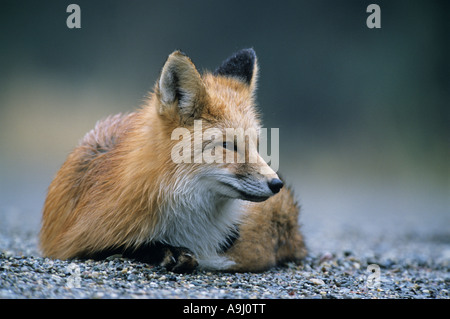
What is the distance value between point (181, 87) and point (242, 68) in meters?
1.12

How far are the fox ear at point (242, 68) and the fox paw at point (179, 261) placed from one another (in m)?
1.96

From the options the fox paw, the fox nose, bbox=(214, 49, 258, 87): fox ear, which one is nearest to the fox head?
the fox nose

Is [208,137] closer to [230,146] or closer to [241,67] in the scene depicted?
[230,146]

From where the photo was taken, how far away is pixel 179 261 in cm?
443

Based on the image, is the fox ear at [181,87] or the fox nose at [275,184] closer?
the fox nose at [275,184]

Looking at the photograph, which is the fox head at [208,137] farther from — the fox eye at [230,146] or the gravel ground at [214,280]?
the gravel ground at [214,280]

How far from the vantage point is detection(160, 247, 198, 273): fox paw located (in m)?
4.42

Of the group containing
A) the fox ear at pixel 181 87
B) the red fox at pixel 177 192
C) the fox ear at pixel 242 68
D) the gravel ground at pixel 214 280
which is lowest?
A: the gravel ground at pixel 214 280

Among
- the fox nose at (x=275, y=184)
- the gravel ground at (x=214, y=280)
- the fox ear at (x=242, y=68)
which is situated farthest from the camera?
the fox ear at (x=242, y=68)

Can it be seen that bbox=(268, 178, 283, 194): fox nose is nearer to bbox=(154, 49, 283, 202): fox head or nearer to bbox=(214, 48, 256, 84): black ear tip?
bbox=(154, 49, 283, 202): fox head

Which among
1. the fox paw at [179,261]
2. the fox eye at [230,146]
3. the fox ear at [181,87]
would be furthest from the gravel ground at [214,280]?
the fox ear at [181,87]

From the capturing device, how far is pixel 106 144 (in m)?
5.61

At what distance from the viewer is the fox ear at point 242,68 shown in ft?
17.6
